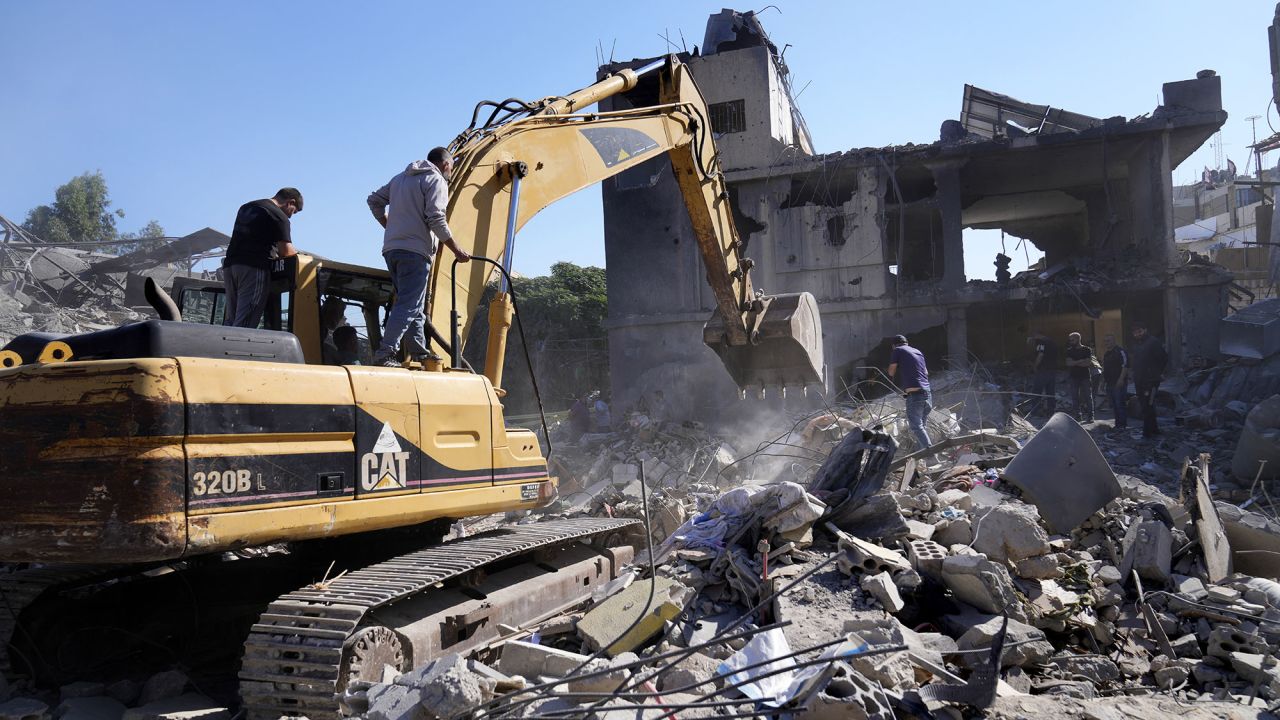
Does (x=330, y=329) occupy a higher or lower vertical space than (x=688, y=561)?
higher

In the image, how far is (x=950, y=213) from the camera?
15.8 m

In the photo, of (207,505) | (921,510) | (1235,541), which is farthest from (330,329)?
(1235,541)

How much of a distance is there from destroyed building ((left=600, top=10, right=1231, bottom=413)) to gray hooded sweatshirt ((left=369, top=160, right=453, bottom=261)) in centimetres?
1164

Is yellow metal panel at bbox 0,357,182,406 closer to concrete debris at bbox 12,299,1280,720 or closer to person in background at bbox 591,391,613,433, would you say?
concrete debris at bbox 12,299,1280,720

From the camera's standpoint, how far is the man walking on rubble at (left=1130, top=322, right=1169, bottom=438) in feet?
35.9

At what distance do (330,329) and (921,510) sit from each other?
4.24m

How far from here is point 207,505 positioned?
10.2 ft

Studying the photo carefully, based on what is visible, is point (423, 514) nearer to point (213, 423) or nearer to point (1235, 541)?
point (213, 423)

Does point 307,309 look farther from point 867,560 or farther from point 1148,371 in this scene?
point 1148,371

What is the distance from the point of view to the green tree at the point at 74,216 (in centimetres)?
3509

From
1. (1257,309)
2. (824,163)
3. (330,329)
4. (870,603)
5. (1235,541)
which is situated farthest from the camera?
(824,163)

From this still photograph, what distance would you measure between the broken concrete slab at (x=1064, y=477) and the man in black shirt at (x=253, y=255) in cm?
530

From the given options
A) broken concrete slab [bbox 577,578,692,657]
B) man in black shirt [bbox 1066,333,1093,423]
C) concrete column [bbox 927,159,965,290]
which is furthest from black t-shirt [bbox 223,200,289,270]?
concrete column [bbox 927,159,965,290]

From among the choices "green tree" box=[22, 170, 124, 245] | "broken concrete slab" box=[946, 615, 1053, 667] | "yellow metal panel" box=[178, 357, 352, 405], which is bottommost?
"broken concrete slab" box=[946, 615, 1053, 667]
